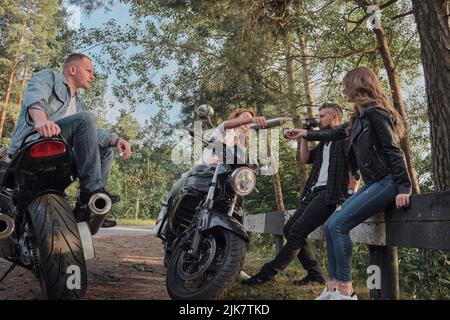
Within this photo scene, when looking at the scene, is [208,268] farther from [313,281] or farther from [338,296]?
[313,281]

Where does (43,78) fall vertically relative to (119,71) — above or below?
below

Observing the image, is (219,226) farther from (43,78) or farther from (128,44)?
(128,44)

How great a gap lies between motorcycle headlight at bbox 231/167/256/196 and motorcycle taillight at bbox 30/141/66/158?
1319mm

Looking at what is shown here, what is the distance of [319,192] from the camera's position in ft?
14.0

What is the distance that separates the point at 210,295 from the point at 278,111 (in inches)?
283

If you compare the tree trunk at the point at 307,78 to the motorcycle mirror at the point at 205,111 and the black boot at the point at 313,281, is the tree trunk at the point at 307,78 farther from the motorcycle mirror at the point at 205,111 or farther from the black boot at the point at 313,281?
the motorcycle mirror at the point at 205,111

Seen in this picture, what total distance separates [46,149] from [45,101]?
0.44 m

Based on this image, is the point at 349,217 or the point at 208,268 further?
the point at 208,268

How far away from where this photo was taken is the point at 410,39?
40.5ft

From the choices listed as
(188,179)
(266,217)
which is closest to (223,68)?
(266,217)

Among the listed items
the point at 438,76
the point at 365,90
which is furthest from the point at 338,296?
the point at 438,76

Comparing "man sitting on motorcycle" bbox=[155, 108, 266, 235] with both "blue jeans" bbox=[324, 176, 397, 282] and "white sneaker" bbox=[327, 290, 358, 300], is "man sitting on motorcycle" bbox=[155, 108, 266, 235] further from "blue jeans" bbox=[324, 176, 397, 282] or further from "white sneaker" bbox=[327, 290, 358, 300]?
"white sneaker" bbox=[327, 290, 358, 300]

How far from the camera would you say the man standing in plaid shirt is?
3.91m

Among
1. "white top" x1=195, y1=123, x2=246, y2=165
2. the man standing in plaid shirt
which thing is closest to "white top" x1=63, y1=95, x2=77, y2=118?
"white top" x1=195, y1=123, x2=246, y2=165
